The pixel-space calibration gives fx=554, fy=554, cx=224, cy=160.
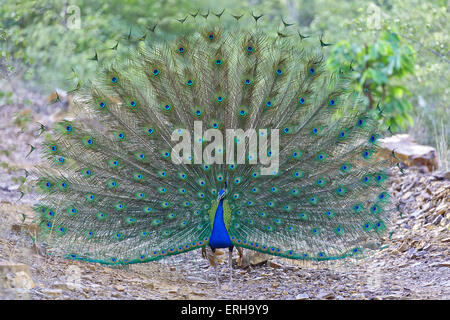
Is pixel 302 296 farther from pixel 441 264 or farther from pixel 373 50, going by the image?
pixel 373 50

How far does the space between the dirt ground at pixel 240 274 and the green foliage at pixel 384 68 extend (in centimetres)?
346

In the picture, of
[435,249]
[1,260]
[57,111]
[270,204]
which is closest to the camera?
[1,260]

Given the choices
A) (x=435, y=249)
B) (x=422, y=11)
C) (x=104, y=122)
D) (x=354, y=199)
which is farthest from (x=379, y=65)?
(x=104, y=122)

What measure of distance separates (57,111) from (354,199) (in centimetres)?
819

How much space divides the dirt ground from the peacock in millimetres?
349

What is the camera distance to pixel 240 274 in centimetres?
572

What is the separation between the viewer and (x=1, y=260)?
484 cm

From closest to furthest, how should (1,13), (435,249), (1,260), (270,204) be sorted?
1. (1,260)
2. (270,204)
3. (435,249)
4. (1,13)

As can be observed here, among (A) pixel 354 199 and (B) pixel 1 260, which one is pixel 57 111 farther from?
(A) pixel 354 199

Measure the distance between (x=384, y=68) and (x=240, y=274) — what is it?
6205 mm

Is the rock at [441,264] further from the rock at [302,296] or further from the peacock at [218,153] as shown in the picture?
the rock at [302,296]

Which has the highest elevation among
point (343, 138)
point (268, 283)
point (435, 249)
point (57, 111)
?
point (57, 111)

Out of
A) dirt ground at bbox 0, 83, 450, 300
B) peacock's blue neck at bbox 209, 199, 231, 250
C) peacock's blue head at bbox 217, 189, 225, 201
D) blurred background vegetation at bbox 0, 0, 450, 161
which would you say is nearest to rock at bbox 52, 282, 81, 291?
dirt ground at bbox 0, 83, 450, 300

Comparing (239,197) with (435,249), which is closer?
(239,197)
